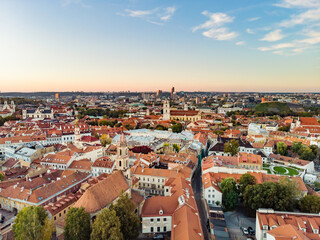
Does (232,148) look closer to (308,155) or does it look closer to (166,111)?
(308,155)

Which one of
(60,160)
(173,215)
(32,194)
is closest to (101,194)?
(173,215)

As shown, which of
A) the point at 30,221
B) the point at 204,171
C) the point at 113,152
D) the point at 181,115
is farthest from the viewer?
the point at 181,115

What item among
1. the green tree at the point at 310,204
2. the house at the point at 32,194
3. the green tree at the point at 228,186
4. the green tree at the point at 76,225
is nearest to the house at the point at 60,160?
the house at the point at 32,194

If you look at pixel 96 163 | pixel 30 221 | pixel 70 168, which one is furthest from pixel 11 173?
pixel 30 221

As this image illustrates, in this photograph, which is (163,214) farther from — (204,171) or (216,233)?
(204,171)

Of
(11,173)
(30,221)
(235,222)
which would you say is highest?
(30,221)

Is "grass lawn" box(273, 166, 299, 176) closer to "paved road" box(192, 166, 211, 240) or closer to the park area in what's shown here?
the park area

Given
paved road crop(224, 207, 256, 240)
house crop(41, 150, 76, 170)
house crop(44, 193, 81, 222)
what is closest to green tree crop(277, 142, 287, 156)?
paved road crop(224, 207, 256, 240)
